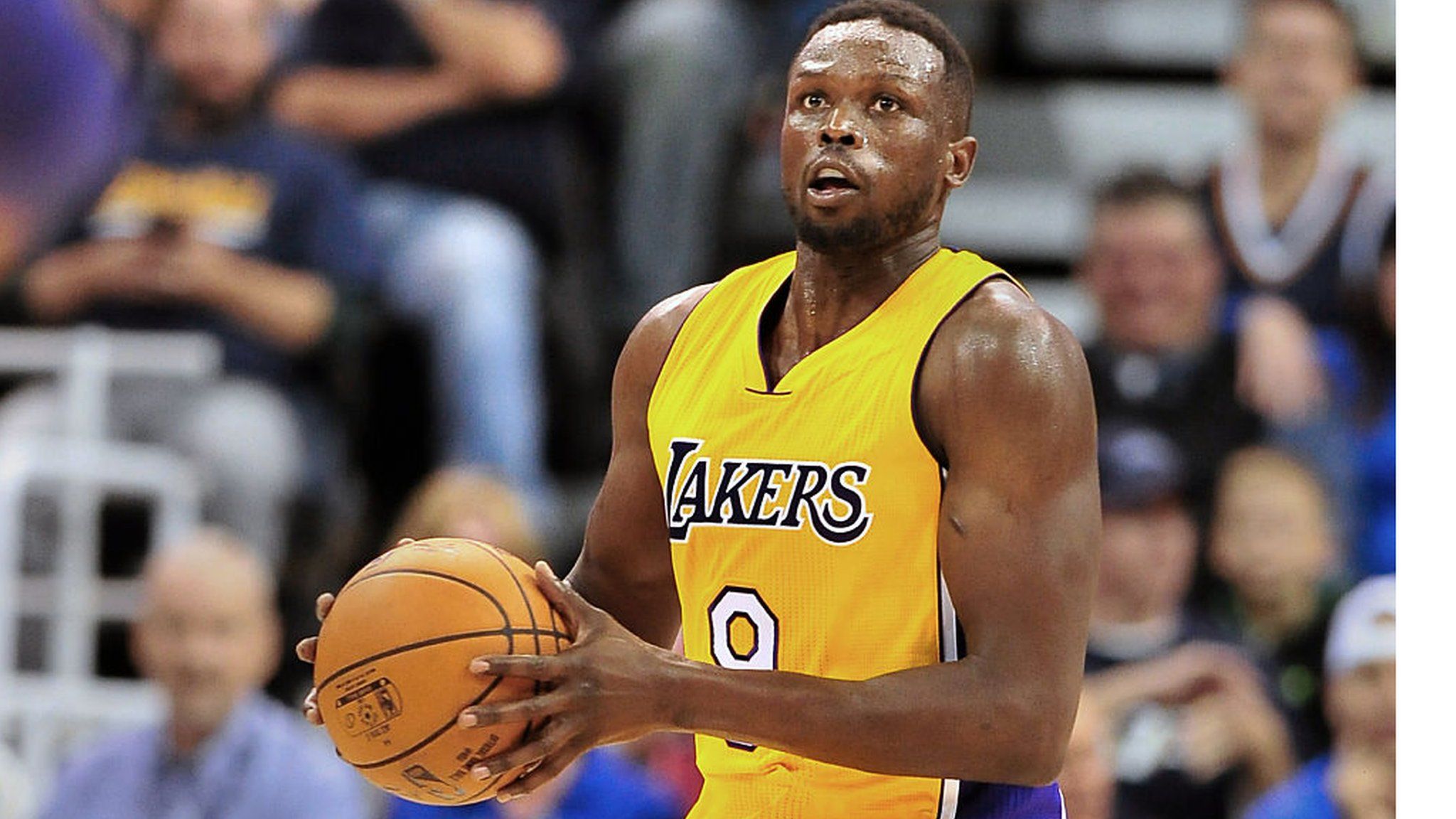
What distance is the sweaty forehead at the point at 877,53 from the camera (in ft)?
9.37

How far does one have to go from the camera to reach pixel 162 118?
7.00 metres

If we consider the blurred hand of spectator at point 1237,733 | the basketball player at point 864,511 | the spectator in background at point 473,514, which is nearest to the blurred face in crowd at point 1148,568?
the blurred hand of spectator at point 1237,733

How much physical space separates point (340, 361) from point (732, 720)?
4594mm

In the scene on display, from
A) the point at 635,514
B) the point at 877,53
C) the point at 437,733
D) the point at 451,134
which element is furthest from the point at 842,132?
the point at 451,134

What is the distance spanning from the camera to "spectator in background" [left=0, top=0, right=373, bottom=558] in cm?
684

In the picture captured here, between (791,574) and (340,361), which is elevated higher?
(791,574)

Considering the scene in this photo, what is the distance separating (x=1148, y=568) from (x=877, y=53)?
4126mm

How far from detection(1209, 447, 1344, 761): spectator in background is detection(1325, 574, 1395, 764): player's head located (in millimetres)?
96

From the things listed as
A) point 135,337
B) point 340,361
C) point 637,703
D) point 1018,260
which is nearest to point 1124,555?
point 1018,260

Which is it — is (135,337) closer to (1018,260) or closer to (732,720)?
(1018,260)

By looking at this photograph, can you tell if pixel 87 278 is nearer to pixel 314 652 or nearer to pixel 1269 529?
pixel 1269 529

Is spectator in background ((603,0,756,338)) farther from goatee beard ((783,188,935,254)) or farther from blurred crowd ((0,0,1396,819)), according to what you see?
goatee beard ((783,188,935,254))

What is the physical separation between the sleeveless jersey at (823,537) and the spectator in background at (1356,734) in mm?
3538

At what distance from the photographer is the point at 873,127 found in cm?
284
